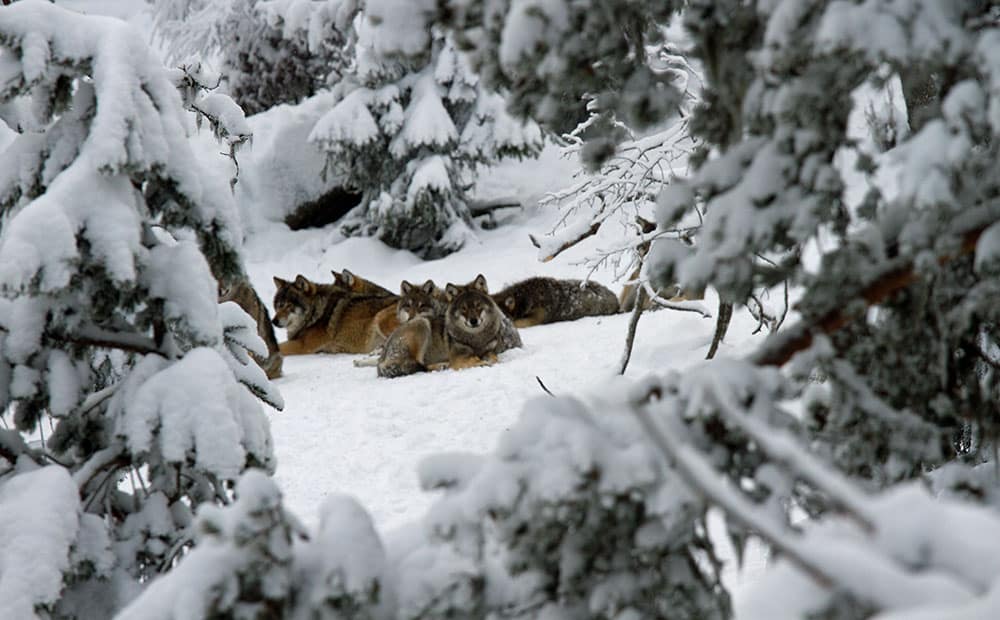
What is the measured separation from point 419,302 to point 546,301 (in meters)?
2.03

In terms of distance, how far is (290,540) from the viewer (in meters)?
1.79

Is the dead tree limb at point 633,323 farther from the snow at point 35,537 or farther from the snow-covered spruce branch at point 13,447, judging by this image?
the snow at point 35,537

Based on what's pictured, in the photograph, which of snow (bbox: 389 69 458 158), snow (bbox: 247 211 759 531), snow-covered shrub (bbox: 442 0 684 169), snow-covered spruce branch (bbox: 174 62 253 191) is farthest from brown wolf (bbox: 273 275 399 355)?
snow-covered shrub (bbox: 442 0 684 169)

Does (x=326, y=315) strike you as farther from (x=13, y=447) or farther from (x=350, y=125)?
(x=13, y=447)

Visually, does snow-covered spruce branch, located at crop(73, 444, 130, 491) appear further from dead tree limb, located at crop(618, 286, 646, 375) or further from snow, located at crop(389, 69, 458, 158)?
snow, located at crop(389, 69, 458, 158)

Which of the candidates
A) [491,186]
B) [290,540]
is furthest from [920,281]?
[491,186]

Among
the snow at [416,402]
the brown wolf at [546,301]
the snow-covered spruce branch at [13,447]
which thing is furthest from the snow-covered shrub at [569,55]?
the brown wolf at [546,301]

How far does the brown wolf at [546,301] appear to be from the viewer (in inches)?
441

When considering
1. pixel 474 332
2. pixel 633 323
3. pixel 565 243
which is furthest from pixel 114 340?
pixel 474 332

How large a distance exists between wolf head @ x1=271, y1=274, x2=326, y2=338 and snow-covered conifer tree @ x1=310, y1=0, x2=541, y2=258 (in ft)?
10.9

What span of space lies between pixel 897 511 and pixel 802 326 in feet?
3.02

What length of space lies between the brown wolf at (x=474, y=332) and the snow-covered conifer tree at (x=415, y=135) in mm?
4925

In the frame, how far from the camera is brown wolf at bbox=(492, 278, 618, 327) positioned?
11195mm

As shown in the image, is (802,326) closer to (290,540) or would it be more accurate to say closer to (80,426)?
(290,540)
